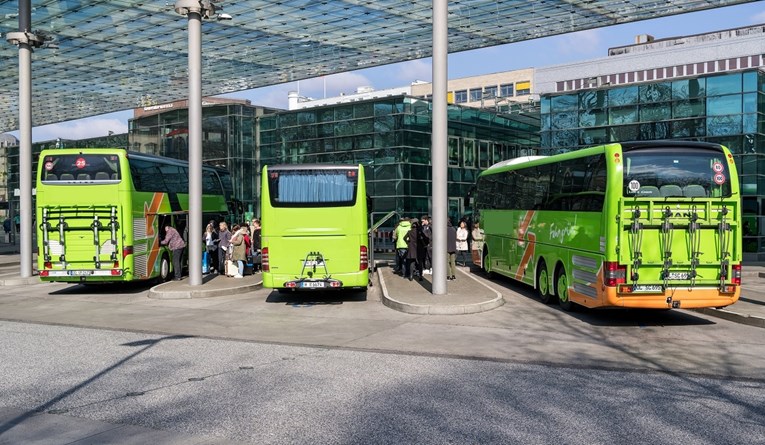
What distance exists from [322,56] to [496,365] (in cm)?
3016

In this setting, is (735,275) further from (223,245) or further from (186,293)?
(223,245)

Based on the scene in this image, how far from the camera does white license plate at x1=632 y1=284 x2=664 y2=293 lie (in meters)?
12.3

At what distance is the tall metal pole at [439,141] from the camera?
1595 centimetres

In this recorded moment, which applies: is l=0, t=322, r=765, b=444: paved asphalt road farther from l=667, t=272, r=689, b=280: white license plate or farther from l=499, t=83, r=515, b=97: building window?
l=499, t=83, r=515, b=97: building window

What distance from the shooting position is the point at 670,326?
12930mm

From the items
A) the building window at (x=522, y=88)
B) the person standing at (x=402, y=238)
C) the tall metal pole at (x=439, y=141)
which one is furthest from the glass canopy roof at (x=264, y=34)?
the building window at (x=522, y=88)

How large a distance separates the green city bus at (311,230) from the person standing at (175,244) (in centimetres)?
542

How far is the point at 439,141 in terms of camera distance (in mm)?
15969

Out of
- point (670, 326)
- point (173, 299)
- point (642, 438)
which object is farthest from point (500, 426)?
point (173, 299)

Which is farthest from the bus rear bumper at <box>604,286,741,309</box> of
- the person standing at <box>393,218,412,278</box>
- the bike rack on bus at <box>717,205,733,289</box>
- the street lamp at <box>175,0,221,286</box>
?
the street lamp at <box>175,0,221,286</box>

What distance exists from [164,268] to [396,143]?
60.4 feet

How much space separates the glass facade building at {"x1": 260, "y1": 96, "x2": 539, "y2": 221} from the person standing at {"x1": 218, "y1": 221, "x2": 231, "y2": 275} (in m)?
14.8

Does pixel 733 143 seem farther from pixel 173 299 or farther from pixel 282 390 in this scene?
pixel 282 390

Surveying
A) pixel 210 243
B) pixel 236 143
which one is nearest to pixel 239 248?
pixel 210 243
